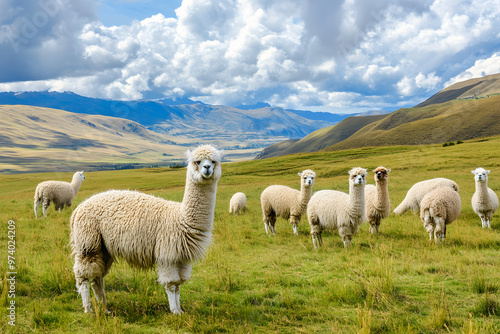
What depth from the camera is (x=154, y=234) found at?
15.7ft

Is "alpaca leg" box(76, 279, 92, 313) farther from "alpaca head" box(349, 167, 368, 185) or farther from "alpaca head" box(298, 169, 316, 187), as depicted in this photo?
"alpaca head" box(298, 169, 316, 187)

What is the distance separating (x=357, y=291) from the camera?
511 centimetres

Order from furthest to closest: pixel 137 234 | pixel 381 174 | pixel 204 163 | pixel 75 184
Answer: pixel 75 184, pixel 381 174, pixel 137 234, pixel 204 163

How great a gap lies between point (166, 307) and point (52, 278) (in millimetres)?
2563

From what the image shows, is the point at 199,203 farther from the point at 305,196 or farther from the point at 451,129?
the point at 451,129

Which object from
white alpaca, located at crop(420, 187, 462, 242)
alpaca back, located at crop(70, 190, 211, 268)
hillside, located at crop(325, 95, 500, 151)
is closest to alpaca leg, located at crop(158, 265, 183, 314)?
alpaca back, located at crop(70, 190, 211, 268)

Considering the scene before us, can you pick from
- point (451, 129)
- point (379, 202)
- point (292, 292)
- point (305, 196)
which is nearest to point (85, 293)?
point (292, 292)

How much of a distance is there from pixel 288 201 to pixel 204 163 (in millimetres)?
7412

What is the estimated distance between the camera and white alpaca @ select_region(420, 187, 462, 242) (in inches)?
347

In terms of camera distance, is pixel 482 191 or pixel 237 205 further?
pixel 237 205

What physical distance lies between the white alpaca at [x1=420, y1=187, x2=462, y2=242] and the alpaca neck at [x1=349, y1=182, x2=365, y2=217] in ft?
7.46

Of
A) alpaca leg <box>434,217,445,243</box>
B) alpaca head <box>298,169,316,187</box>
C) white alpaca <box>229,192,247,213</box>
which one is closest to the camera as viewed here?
alpaca leg <box>434,217,445,243</box>

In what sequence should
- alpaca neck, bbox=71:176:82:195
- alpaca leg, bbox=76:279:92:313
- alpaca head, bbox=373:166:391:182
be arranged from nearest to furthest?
alpaca leg, bbox=76:279:92:313 → alpaca head, bbox=373:166:391:182 → alpaca neck, bbox=71:176:82:195

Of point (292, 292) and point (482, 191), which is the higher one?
point (482, 191)
